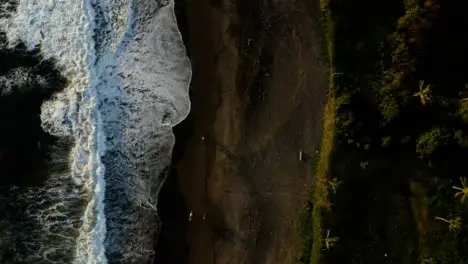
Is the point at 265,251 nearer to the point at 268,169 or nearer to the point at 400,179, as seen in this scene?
the point at 268,169

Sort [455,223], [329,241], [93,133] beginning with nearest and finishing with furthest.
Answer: [455,223] < [329,241] < [93,133]

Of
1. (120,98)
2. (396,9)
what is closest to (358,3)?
(396,9)

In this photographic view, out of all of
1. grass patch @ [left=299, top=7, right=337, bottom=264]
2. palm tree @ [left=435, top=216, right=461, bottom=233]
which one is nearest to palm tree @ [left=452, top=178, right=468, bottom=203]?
palm tree @ [left=435, top=216, right=461, bottom=233]

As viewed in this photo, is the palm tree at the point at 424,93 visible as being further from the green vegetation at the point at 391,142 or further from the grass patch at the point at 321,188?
the grass patch at the point at 321,188

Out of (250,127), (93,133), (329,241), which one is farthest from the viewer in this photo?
(93,133)

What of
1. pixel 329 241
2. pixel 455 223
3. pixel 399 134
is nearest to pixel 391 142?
pixel 399 134

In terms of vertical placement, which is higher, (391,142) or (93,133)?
(391,142)

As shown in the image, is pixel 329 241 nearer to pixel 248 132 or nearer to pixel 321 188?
pixel 321 188
